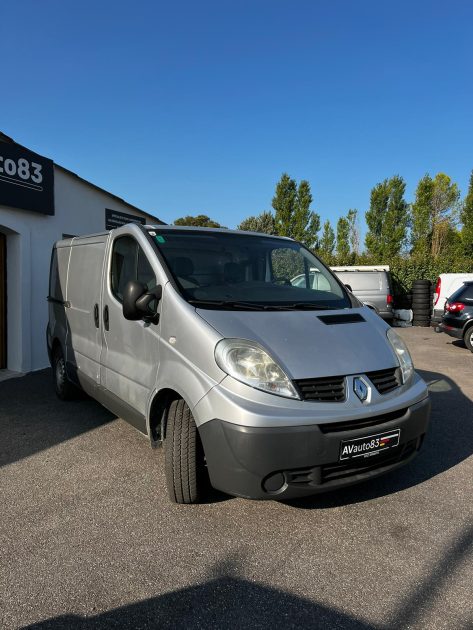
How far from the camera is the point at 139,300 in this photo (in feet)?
10.7

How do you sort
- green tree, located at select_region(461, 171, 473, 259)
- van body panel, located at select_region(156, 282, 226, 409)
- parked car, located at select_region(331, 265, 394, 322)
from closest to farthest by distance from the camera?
van body panel, located at select_region(156, 282, 226, 409) → parked car, located at select_region(331, 265, 394, 322) → green tree, located at select_region(461, 171, 473, 259)

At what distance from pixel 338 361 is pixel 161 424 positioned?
1.37m

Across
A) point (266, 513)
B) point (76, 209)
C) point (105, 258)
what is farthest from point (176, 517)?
point (76, 209)

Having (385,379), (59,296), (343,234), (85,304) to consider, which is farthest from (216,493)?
(343,234)

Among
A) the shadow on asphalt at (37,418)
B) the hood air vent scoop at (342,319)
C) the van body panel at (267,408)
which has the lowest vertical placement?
the shadow on asphalt at (37,418)

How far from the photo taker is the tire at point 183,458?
2934 millimetres

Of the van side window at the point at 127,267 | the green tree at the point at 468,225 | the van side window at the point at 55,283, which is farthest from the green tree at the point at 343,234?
the van side window at the point at 127,267

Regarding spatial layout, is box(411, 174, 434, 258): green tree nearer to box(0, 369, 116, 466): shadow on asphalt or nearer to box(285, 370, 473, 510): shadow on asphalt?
box(285, 370, 473, 510): shadow on asphalt

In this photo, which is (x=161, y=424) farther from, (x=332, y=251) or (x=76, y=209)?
(x=332, y=251)

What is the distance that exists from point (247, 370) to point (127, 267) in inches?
69.7

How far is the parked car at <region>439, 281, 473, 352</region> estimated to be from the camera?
10344 mm

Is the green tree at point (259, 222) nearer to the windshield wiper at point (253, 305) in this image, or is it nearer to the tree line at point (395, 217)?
the tree line at point (395, 217)

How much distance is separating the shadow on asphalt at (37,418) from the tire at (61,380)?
102mm

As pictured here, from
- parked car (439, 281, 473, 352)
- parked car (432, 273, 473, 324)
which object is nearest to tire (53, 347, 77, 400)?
parked car (439, 281, 473, 352)
